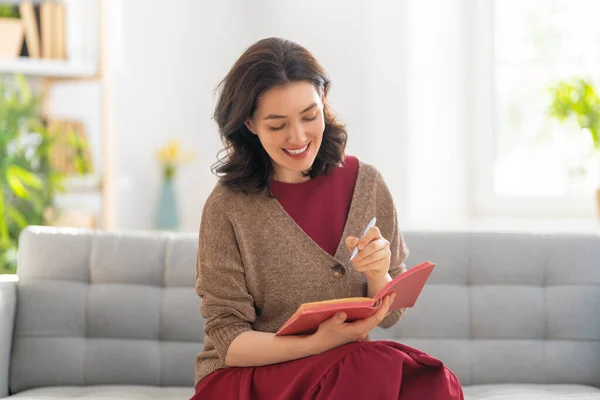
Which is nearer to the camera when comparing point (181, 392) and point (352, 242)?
point (352, 242)

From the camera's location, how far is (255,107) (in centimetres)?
173

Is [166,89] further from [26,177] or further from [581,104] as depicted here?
[581,104]

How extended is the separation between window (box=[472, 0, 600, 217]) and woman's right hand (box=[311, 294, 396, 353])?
7.72ft

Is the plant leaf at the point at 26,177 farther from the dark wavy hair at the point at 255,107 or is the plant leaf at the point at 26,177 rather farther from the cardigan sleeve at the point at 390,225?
the cardigan sleeve at the point at 390,225

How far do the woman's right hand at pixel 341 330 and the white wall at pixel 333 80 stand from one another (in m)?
2.05

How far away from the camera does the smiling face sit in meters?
1.70

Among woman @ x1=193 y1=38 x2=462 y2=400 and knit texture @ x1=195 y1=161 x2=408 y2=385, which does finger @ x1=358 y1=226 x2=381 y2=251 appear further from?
knit texture @ x1=195 y1=161 x2=408 y2=385

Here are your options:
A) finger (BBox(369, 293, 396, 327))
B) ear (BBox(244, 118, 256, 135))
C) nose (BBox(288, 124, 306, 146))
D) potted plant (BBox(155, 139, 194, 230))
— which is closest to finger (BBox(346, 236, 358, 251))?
finger (BBox(369, 293, 396, 327))

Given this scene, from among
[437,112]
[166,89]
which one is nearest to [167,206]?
[166,89]

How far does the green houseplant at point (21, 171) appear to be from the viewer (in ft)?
10.5

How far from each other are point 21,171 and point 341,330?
6.51ft

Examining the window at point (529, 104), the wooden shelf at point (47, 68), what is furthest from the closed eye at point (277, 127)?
the window at point (529, 104)

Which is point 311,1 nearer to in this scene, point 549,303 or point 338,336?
point 549,303

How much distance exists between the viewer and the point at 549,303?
88.4 inches
